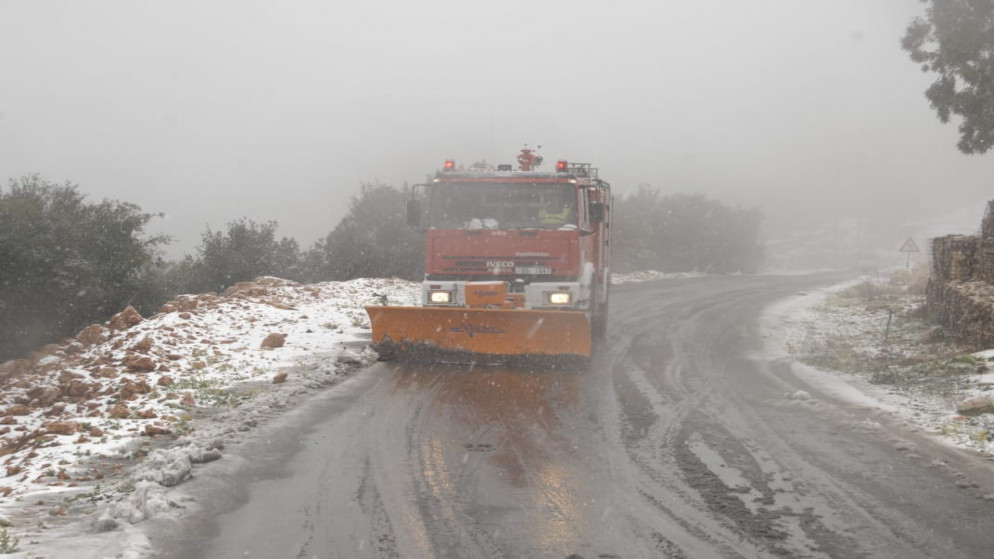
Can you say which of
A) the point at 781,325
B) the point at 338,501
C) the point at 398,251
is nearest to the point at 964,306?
the point at 781,325

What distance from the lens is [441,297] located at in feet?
34.1

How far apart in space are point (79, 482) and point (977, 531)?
5917 mm

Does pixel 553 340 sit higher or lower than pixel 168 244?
lower

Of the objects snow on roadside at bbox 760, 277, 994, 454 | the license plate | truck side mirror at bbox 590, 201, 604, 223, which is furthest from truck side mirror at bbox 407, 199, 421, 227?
snow on roadside at bbox 760, 277, 994, 454

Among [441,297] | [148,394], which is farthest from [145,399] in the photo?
[441,297]

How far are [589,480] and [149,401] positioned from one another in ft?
16.2

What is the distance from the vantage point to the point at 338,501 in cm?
484

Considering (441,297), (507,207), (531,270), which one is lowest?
(441,297)

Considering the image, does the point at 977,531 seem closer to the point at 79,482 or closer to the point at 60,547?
the point at 60,547

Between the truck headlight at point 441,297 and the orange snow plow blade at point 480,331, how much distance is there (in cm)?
38

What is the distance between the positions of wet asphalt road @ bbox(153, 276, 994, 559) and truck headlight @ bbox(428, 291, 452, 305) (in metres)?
1.76

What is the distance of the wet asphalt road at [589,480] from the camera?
414 cm

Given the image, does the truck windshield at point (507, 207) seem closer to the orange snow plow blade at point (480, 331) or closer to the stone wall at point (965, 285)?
the orange snow plow blade at point (480, 331)

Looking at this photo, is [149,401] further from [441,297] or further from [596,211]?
[596,211]
